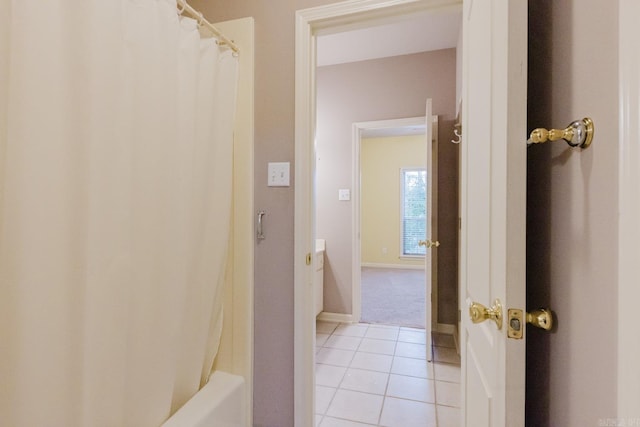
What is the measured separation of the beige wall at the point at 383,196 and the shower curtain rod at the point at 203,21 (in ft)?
16.5

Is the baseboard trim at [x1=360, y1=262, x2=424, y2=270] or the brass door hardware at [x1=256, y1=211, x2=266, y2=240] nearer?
the brass door hardware at [x1=256, y1=211, x2=266, y2=240]

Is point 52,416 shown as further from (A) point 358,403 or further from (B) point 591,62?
(A) point 358,403

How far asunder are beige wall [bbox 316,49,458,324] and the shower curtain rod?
1.96m

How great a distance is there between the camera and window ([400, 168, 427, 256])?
624cm

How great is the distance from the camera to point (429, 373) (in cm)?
226

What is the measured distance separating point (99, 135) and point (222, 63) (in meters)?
0.73

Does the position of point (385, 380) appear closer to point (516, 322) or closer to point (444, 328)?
point (444, 328)

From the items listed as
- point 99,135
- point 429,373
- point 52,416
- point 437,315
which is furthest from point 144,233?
point 437,315

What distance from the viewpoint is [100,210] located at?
88 centimetres

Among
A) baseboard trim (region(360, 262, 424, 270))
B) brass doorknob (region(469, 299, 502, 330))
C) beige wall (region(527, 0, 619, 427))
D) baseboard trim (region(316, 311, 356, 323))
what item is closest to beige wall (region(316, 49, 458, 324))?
baseboard trim (region(316, 311, 356, 323))
